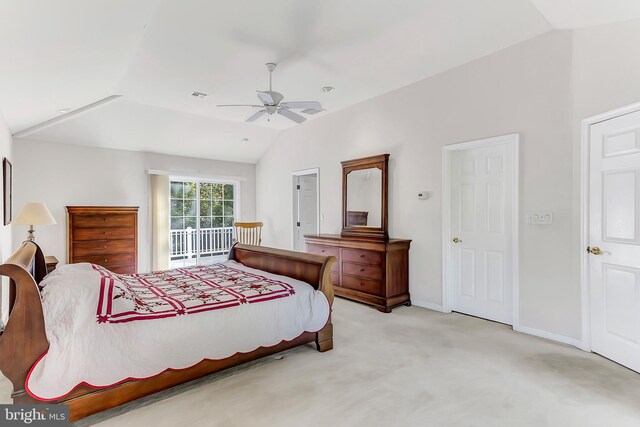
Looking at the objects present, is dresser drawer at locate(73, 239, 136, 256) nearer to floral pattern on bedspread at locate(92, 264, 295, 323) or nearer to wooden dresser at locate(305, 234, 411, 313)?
floral pattern on bedspread at locate(92, 264, 295, 323)

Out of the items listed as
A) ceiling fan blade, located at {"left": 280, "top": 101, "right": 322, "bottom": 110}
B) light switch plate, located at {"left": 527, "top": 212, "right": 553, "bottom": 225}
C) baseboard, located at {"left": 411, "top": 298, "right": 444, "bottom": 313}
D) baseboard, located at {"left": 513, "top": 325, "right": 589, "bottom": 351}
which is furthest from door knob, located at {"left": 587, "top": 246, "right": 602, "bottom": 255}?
ceiling fan blade, located at {"left": 280, "top": 101, "right": 322, "bottom": 110}

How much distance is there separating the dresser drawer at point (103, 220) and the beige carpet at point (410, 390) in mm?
3338

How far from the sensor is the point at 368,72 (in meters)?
4.04

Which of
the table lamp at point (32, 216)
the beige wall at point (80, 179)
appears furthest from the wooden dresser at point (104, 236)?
the table lamp at point (32, 216)

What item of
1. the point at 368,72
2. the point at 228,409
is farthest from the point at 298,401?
the point at 368,72

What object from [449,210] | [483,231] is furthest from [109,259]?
[483,231]

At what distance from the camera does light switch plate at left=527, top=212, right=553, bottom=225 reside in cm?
321

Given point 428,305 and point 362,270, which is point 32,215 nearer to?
point 362,270

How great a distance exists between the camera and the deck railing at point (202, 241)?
22.1 feet

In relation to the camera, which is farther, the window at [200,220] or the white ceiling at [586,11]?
the window at [200,220]

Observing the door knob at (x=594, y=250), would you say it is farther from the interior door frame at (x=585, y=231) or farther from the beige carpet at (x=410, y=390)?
the beige carpet at (x=410, y=390)

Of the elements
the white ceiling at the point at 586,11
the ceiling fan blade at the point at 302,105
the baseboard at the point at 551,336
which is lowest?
the baseboard at the point at 551,336

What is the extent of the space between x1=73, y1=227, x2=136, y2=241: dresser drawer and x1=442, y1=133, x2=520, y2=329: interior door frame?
4.91 metres

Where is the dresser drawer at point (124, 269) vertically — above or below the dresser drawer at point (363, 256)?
below
